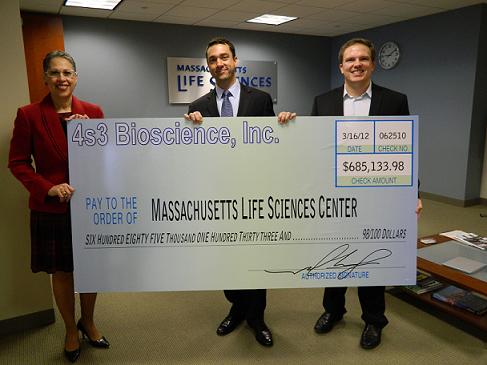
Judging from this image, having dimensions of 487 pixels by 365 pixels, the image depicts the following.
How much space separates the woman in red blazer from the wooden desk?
2.03m

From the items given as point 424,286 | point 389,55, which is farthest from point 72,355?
point 389,55

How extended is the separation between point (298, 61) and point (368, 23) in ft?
4.77

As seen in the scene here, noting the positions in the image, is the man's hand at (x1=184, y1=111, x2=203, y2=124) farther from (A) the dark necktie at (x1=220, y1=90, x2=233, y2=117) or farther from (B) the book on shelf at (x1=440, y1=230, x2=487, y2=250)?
(B) the book on shelf at (x1=440, y1=230, x2=487, y2=250)

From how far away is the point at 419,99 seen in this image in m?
5.72

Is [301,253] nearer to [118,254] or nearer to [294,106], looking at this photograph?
[118,254]

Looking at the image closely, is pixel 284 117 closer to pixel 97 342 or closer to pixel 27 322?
pixel 97 342

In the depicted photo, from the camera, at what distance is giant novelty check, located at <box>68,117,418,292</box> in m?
1.70

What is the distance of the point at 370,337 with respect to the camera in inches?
83.5

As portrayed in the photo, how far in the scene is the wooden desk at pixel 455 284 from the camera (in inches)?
82.7

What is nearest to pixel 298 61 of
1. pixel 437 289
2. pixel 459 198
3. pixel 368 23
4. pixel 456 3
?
pixel 368 23

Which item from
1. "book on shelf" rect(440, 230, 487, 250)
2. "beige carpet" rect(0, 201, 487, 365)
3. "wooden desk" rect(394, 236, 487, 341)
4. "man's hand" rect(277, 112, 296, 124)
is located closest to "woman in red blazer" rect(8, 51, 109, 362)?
"beige carpet" rect(0, 201, 487, 365)

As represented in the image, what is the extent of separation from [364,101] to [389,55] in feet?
15.9

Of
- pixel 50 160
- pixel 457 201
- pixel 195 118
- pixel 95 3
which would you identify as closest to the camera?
pixel 195 118
